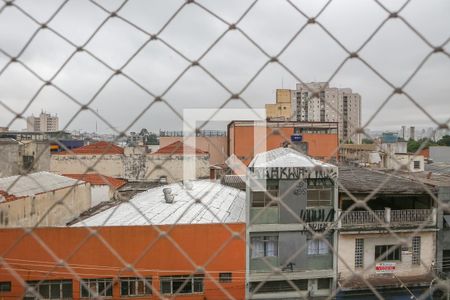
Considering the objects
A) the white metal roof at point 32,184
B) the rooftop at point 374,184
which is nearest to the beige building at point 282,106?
the rooftop at point 374,184

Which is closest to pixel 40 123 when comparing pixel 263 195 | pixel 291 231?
pixel 263 195

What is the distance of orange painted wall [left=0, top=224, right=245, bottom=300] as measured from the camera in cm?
336

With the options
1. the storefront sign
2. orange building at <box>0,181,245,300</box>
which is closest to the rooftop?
the storefront sign

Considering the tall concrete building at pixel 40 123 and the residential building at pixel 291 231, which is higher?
the tall concrete building at pixel 40 123

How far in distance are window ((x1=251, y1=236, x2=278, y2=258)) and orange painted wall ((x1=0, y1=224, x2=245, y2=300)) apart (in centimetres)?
26

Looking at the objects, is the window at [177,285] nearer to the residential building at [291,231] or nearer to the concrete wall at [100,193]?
the residential building at [291,231]

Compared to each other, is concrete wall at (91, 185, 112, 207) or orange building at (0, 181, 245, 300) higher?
→ concrete wall at (91, 185, 112, 207)

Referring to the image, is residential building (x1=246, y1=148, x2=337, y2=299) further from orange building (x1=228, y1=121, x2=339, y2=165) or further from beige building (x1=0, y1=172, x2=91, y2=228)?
orange building (x1=228, y1=121, x2=339, y2=165)

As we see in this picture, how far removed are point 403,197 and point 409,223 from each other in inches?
22.1

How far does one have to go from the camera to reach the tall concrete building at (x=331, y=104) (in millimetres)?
839

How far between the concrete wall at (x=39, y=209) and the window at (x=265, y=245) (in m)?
1.77

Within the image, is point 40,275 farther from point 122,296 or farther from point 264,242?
point 264,242

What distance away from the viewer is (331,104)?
3.18ft

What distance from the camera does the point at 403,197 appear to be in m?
4.78
